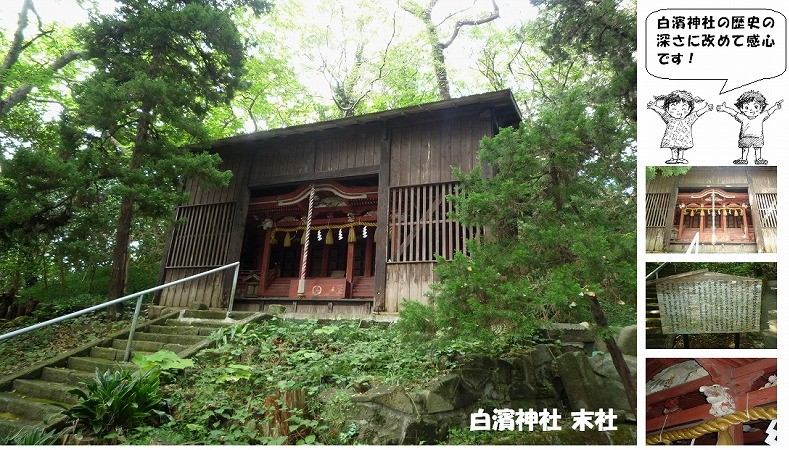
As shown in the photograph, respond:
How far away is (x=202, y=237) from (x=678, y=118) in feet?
27.4

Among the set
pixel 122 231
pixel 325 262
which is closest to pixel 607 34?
pixel 325 262

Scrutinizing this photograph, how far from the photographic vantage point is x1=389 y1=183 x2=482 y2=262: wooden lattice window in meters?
6.72

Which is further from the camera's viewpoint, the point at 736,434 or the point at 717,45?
the point at 717,45

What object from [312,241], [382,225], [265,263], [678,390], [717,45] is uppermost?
[717,45]

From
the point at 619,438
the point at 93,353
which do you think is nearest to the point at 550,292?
the point at 619,438

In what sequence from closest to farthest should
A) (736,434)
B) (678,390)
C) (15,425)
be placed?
(736,434) → (678,390) → (15,425)

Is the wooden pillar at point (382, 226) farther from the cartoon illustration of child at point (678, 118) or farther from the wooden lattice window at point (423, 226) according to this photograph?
the cartoon illustration of child at point (678, 118)

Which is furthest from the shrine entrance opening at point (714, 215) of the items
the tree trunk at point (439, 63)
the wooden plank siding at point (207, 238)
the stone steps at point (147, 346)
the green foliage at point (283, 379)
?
the tree trunk at point (439, 63)

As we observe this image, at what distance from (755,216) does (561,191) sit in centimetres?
143

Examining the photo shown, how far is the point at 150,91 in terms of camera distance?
6887 millimetres

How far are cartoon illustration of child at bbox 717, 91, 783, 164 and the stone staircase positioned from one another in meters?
5.82

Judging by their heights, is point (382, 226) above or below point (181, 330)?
above

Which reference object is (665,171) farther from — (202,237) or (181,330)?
(202,237)

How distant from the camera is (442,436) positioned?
3.73m
